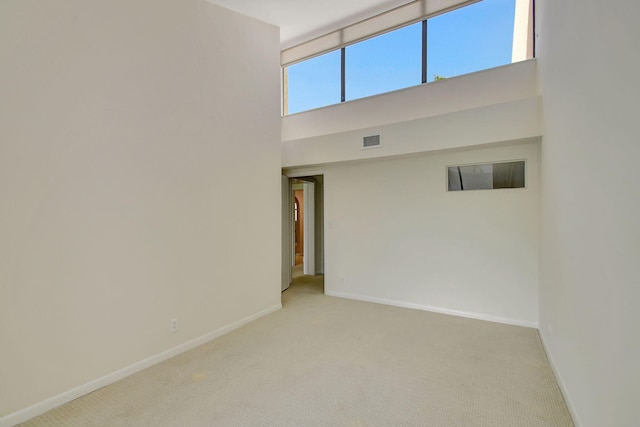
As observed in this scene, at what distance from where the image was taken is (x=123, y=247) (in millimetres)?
2576

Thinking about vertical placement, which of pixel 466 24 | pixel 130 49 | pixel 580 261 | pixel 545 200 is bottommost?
pixel 580 261

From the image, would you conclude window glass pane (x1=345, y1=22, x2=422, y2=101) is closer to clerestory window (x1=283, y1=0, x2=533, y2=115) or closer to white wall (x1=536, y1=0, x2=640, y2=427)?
clerestory window (x1=283, y1=0, x2=533, y2=115)

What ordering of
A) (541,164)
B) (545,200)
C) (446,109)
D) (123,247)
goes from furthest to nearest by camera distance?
(446,109)
(541,164)
(545,200)
(123,247)

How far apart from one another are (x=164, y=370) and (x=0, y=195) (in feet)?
5.95

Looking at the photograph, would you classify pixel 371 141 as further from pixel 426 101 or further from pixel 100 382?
pixel 100 382

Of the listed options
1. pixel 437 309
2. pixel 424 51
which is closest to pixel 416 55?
pixel 424 51

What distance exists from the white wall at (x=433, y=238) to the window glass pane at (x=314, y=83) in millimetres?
1370

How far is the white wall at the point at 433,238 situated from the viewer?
12.0 ft

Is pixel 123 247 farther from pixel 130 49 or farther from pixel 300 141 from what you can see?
pixel 300 141

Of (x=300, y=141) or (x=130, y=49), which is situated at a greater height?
(x=130, y=49)

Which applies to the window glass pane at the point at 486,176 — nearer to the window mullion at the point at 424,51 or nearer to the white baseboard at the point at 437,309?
the window mullion at the point at 424,51

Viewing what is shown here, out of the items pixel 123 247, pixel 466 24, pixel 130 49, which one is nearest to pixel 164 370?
pixel 123 247

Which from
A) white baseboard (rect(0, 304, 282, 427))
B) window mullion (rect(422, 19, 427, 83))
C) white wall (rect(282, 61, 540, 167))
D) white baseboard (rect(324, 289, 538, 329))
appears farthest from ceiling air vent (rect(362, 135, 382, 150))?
white baseboard (rect(0, 304, 282, 427))

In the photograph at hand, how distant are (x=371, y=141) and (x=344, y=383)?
120 inches
